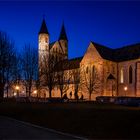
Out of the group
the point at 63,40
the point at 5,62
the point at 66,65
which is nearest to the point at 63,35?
the point at 63,40

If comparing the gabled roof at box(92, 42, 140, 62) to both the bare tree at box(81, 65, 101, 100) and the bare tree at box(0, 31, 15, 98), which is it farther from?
the bare tree at box(0, 31, 15, 98)

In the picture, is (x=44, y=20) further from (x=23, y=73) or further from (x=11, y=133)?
(x=11, y=133)

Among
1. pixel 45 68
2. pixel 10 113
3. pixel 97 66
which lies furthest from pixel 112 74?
pixel 10 113

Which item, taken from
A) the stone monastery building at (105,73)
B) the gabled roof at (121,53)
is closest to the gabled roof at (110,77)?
the stone monastery building at (105,73)

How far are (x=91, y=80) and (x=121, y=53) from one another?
16.2 m

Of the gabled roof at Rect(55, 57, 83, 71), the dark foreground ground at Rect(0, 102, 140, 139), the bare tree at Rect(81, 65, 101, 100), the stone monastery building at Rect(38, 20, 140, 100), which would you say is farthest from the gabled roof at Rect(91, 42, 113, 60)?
the dark foreground ground at Rect(0, 102, 140, 139)

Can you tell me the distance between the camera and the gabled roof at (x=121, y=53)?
76.6 m

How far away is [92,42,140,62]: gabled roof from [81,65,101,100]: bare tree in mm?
5515

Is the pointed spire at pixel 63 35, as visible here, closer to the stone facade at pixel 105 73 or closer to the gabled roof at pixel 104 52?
the gabled roof at pixel 104 52

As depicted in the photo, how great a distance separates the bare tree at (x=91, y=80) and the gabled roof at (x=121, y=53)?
18.1 ft

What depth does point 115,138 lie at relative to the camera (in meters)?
16.7

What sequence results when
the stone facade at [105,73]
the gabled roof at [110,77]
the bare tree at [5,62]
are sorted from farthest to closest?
the gabled roof at [110,77] < the stone facade at [105,73] < the bare tree at [5,62]

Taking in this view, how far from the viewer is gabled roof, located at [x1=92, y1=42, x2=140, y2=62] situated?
7656cm

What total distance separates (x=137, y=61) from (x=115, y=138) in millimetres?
57832
